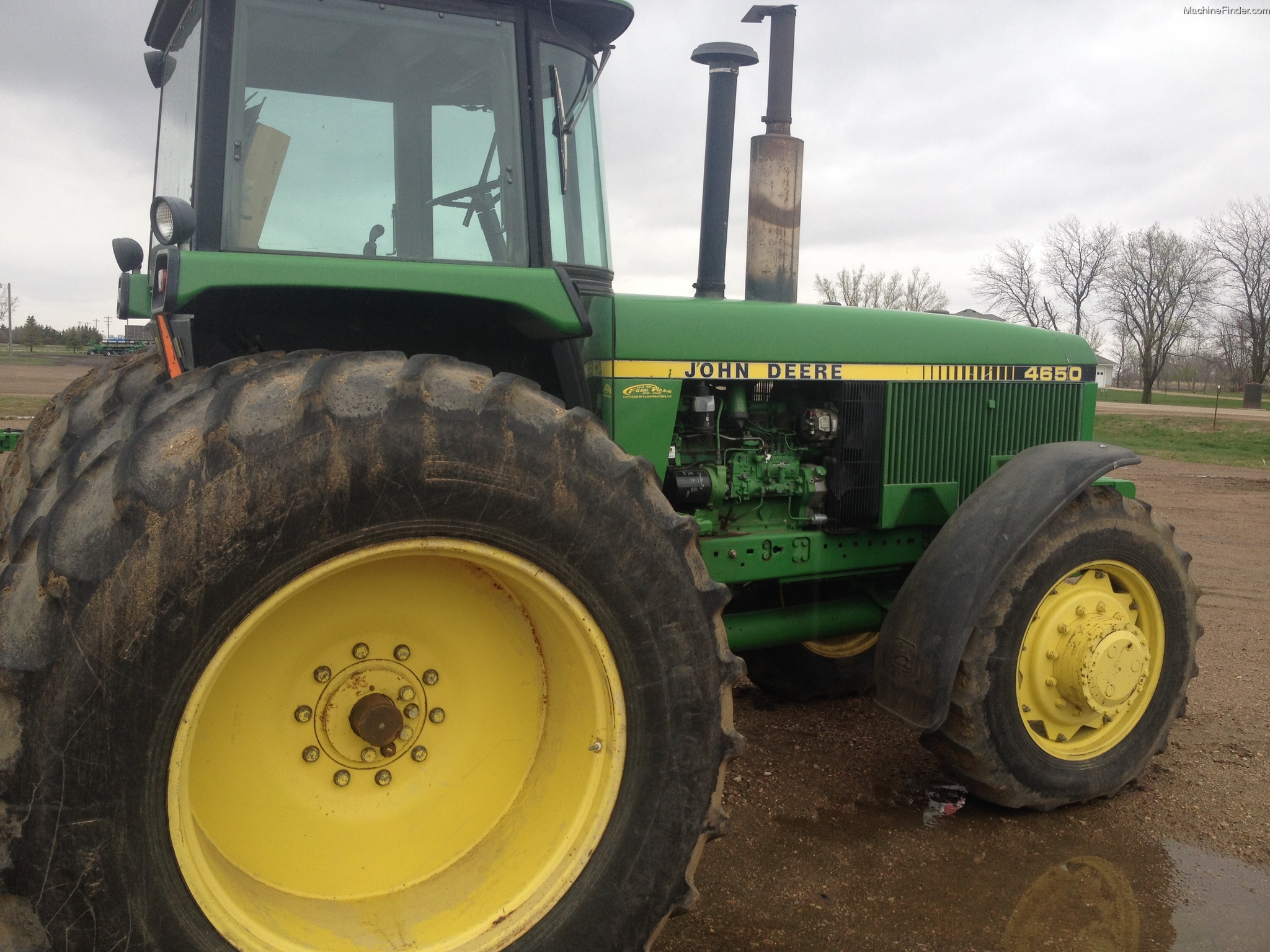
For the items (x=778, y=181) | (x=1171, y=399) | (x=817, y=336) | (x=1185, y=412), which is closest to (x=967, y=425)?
(x=817, y=336)

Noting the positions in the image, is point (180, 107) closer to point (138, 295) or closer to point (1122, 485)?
point (138, 295)

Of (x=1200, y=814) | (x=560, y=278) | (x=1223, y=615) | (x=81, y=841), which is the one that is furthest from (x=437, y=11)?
(x=1223, y=615)

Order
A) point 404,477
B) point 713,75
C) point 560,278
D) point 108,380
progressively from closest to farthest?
point 404,477, point 560,278, point 108,380, point 713,75

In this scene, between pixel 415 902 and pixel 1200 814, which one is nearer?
pixel 415 902

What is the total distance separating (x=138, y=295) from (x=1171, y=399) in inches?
1759

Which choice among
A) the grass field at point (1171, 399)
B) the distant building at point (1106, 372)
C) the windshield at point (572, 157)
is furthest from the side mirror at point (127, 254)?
the distant building at point (1106, 372)

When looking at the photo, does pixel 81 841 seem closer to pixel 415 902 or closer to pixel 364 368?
pixel 415 902

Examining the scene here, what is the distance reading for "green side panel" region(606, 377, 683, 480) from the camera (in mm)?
2992

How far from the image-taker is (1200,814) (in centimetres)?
330

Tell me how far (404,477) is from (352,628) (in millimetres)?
485

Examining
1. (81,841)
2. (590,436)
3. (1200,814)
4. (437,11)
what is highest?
(437,11)

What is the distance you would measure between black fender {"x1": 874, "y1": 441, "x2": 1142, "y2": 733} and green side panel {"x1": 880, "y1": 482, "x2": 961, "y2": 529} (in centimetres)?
33

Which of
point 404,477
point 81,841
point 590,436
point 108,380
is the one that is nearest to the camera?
point 81,841

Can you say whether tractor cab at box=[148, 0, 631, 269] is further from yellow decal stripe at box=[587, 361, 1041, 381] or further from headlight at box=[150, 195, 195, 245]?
yellow decal stripe at box=[587, 361, 1041, 381]
